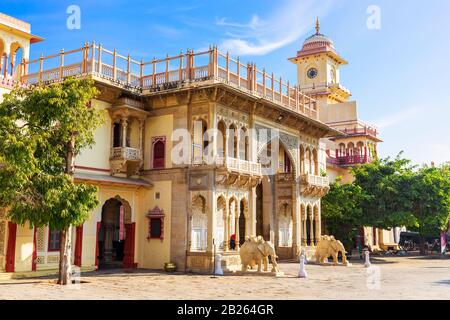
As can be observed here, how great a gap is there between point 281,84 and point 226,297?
53.9 ft

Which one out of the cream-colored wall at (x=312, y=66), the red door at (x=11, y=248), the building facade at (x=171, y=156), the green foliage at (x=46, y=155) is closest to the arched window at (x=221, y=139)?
the building facade at (x=171, y=156)

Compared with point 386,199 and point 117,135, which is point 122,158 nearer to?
point 117,135

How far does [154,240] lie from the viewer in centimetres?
2392

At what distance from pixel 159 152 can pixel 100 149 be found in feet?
9.44

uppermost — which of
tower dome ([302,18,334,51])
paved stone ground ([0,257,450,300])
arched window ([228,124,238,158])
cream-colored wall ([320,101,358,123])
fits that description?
tower dome ([302,18,334,51])

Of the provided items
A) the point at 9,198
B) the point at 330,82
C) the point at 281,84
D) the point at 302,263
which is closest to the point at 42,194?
the point at 9,198

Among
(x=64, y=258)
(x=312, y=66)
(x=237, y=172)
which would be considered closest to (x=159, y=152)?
(x=237, y=172)

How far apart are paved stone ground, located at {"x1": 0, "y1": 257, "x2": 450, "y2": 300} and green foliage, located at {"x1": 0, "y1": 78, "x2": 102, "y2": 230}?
7.48ft

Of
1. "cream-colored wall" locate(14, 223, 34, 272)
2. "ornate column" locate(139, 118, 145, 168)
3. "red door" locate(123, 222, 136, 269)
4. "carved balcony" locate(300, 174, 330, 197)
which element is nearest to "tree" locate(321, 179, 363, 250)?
"carved balcony" locate(300, 174, 330, 197)

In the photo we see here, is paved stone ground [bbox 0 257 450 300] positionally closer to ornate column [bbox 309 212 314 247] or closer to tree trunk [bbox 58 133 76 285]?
tree trunk [bbox 58 133 76 285]

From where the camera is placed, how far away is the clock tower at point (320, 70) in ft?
166

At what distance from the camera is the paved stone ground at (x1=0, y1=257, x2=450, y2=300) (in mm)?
14492

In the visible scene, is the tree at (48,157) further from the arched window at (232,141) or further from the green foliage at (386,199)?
the green foliage at (386,199)

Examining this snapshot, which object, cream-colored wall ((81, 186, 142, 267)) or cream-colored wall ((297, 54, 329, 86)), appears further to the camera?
cream-colored wall ((297, 54, 329, 86))
